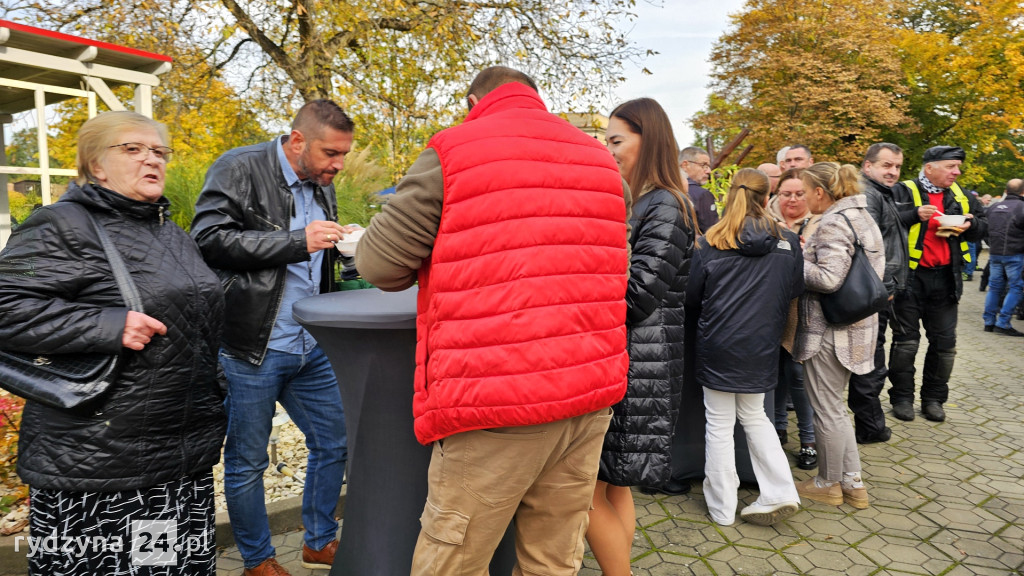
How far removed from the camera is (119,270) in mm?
1993

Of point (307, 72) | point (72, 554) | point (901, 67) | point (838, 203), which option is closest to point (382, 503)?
point (72, 554)

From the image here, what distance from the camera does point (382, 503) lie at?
94.1 inches

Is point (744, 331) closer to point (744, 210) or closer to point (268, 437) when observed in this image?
point (744, 210)

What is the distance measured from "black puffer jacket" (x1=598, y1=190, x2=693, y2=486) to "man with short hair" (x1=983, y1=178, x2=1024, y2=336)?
892 cm

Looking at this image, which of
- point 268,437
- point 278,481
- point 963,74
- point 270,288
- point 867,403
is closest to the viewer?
point 270,288

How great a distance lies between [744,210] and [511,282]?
7.26ft

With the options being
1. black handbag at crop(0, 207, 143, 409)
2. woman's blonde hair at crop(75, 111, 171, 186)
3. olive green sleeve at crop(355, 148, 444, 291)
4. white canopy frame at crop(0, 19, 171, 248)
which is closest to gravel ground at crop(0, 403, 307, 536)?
black handbag at crop(0, 207, 143, 409)

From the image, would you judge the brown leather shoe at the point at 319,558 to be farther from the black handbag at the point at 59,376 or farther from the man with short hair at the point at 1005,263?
the man with short hair at the point at 1005,263

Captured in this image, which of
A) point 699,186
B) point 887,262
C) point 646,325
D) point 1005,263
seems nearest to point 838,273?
point 887,262

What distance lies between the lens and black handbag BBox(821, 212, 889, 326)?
143 inches

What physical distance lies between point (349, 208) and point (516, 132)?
4558 mm

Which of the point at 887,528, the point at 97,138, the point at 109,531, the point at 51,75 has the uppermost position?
the point at 51,75

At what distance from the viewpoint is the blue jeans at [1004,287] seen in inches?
361

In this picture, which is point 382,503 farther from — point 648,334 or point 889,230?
point 889,230
